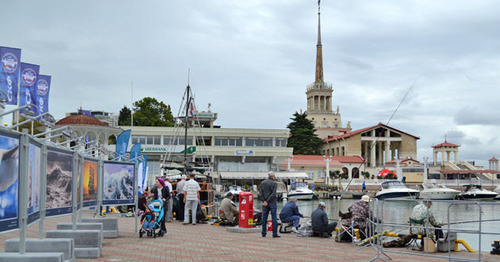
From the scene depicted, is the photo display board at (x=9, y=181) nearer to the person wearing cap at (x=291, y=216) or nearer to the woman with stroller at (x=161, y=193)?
the woman with stroller at (x=161, y=193)

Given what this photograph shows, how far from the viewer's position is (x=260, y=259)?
10.7 meters

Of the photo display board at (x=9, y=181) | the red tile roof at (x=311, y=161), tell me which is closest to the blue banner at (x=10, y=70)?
the photo display board at (x=9, y=181)

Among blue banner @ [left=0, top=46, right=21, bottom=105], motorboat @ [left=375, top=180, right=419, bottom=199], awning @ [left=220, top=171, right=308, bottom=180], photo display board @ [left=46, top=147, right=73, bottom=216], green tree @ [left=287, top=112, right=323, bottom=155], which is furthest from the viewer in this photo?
green tree @ [left=287, top=112, right=323, bottom=155]

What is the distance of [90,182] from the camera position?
37.1 ft

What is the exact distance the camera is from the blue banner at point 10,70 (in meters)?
29.7

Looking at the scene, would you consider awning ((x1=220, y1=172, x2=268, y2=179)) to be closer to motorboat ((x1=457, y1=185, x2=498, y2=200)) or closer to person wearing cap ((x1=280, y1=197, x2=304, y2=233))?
motorboat ((x1=457, y1=185, x2=498, y2=200))

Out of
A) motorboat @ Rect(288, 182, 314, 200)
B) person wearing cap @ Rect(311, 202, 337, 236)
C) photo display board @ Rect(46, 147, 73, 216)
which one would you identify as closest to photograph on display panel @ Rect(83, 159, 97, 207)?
photo display board @ Rect(46, 147, 73, 216)

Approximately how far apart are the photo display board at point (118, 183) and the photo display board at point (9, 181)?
20.8 feet

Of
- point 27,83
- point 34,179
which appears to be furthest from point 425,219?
point 27,83

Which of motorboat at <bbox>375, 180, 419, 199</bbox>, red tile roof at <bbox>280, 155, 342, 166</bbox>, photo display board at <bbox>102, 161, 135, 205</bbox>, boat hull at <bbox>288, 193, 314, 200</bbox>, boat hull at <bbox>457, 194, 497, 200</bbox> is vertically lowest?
boat hull at <bbox>457, 194, 497, 200</bbox>

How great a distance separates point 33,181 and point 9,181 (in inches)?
41.8

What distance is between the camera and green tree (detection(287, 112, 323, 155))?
110 metres

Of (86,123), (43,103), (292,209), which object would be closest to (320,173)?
(86,123)

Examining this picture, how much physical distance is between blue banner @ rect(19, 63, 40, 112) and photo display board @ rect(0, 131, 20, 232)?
28904 millimetres
